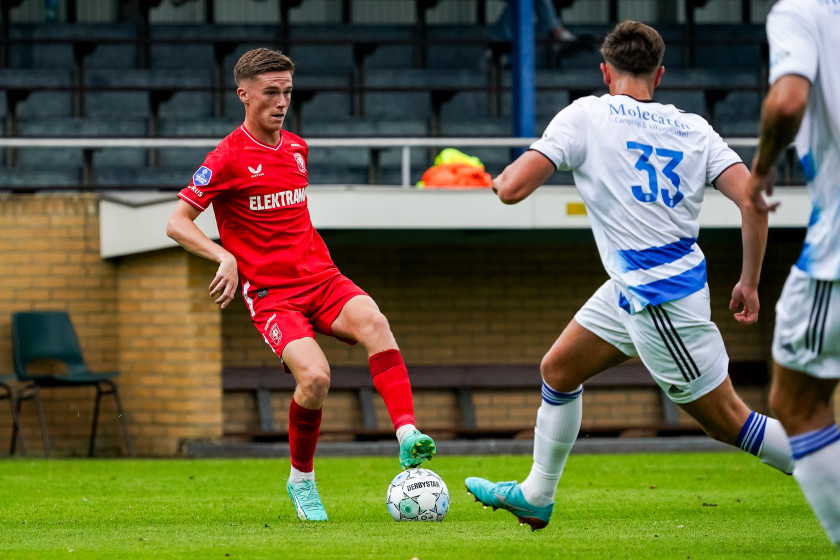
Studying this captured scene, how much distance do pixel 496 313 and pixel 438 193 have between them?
2.32 m

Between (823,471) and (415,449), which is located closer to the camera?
(823,471)

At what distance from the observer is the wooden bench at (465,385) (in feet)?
42.2

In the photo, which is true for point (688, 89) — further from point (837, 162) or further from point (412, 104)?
point (837, 162)

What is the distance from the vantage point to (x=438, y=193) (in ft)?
38.2

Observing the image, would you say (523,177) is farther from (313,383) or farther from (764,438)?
(313,383)

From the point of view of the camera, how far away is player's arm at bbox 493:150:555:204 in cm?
454

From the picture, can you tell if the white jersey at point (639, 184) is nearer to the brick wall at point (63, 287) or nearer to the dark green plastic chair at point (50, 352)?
the dark green plastic chair at point (50, 352)

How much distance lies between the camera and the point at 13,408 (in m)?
11.9

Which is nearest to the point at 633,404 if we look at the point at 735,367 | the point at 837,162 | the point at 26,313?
the point at 735,367

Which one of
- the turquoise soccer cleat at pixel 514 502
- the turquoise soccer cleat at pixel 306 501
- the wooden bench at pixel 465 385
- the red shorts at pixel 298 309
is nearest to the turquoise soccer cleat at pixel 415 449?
the turquoise soccer cleat at pixel 514 502

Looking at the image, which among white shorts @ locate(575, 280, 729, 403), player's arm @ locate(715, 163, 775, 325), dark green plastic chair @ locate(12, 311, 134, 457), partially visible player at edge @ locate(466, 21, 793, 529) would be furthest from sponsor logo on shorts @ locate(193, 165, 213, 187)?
dark green plastic chair @ locate(12, 311, 134, 457)

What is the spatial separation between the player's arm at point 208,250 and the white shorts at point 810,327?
2292 mm

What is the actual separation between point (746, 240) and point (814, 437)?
108 cm

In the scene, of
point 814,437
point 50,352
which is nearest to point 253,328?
point 50,352
